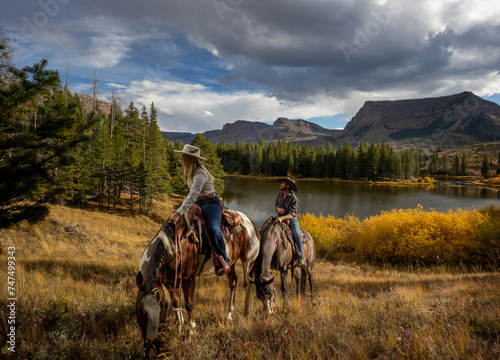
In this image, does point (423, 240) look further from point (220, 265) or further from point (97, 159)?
point (97, 159)

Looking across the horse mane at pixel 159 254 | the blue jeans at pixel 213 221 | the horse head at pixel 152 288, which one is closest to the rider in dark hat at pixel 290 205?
the blue jeans at pixel 213 221

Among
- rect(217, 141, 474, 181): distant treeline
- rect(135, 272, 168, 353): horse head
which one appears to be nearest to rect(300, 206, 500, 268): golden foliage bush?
rect(135, 272, 168, 353): horse head

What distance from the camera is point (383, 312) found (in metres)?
4.28

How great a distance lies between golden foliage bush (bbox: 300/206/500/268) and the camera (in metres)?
16.1

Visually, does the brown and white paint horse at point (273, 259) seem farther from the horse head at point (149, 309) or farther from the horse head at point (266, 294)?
the horse head at point (149, 309)

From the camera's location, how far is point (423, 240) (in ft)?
55.3

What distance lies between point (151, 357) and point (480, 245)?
823 inches

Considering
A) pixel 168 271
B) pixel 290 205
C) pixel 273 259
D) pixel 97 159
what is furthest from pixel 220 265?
pixel 97 159

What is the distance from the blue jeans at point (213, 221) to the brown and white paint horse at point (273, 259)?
114 centimetres

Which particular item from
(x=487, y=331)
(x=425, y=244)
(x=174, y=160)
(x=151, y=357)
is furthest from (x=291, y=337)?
(x=174, y=160)

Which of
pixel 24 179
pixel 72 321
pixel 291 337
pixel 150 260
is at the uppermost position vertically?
pixel 24 179

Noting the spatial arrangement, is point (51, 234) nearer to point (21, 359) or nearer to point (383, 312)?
point (21, 359)

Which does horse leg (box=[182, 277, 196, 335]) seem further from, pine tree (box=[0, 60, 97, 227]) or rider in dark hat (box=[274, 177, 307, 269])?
pine tree (box=[0, 60, 97, 227])

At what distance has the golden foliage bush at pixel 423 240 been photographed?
16.1 m
